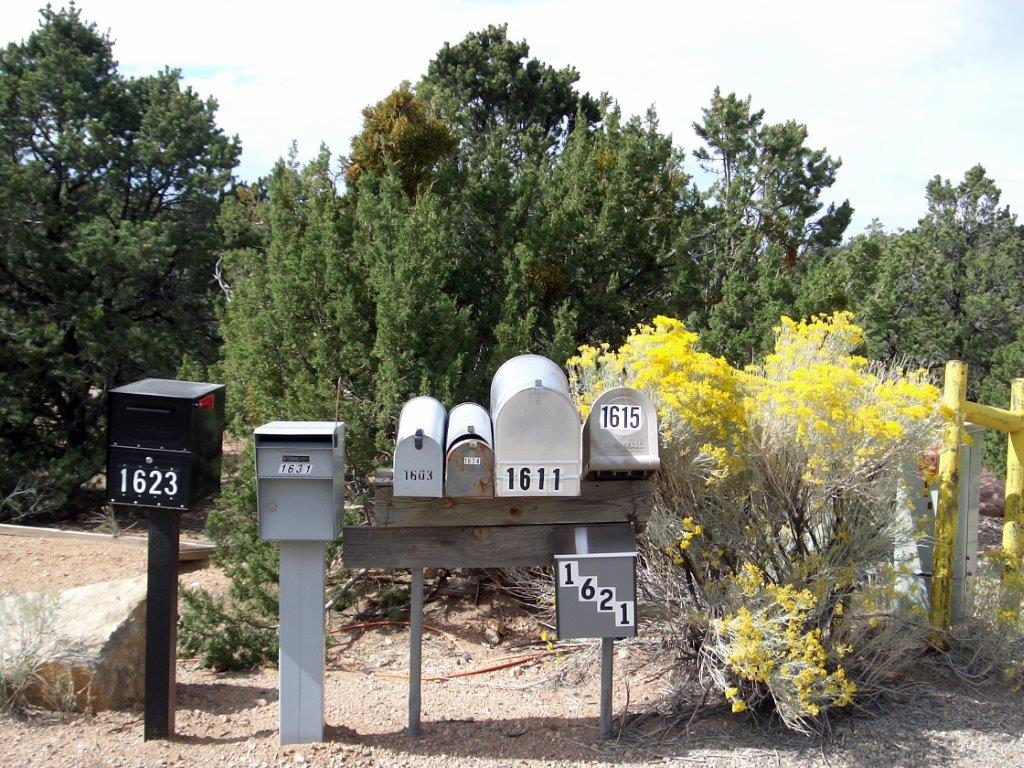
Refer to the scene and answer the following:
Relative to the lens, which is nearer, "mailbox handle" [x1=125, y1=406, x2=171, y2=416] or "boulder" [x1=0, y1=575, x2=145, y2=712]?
"mailbox handle" [x1=125, y1=406, x2=171, y2=416]

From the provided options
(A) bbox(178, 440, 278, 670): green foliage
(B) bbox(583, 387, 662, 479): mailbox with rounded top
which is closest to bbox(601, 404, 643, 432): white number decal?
(B) bbox(583, 387, 662, 479): mailbox with rounded top

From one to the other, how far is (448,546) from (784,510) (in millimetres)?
1579

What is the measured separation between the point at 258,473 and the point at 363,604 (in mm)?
3442

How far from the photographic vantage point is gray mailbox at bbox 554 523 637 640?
3.86 m

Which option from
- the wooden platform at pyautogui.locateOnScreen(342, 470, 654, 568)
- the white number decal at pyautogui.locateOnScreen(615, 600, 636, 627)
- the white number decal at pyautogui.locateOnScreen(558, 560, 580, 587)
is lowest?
the white number decal at pyautogui.locateOnScreen(615, 600, 636, 627)

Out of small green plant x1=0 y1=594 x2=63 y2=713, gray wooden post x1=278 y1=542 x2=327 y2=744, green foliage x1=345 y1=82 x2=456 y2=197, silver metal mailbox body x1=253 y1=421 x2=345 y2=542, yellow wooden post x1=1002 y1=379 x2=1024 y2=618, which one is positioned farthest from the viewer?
green foliage x1=345 y1=82 x2=456 y2=197

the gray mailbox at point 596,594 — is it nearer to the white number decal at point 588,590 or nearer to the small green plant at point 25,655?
the white number decal at point 588,590

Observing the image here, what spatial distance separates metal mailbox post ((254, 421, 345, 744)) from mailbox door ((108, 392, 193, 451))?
0.34m

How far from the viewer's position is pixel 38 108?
1284 centimetres

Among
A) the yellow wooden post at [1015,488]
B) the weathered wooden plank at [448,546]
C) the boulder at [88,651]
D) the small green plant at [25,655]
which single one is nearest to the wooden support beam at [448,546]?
the weathered wooden plank at [448,546]

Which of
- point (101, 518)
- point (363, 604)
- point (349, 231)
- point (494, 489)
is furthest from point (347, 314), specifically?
point (101, 518)

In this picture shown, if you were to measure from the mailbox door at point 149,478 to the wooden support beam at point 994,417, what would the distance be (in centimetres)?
393

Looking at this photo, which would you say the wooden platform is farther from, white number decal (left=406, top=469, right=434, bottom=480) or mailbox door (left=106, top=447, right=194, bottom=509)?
mailbox door (left=106, top=447, right=194, bottom=509)

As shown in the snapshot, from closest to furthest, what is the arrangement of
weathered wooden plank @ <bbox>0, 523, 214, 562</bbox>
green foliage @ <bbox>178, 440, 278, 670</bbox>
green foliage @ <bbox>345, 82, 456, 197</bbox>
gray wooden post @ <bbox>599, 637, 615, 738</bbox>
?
1. gray wooden post @ <bbox>599, 637, 615, 738</bbox>
2. green foliage @ <bbox>178, 440, 278, 670</bbox>
3. green foliage @ <bbox>345, 82, 456, 197</bbox>
4. weathered wooden plank @ <bbox>0, 523, 214, 562</bbox>
